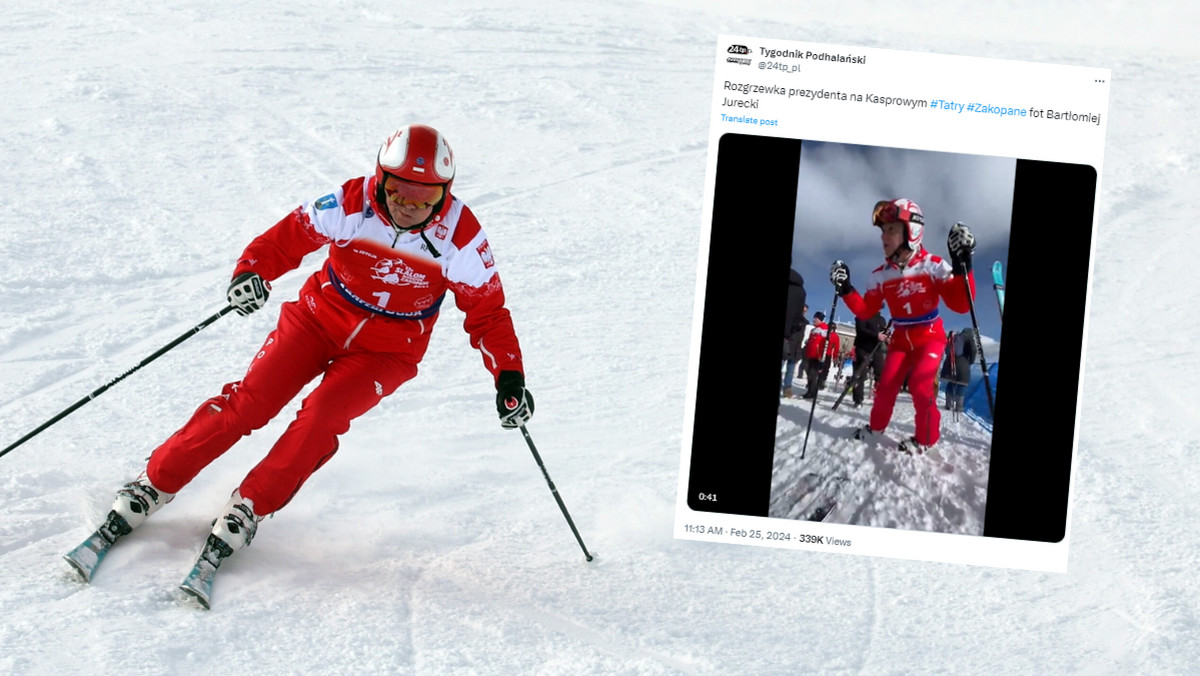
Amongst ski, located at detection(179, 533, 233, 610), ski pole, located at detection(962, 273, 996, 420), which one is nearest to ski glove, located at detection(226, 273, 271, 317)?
ski, located at detection(179, 533, 233, 610)

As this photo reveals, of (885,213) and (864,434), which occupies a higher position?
(885,213)

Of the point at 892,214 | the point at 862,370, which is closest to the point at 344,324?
the point at 862,370

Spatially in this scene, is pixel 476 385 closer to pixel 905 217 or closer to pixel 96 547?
pixel 96 547

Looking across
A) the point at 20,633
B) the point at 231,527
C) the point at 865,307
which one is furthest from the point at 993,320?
the point at 20,633

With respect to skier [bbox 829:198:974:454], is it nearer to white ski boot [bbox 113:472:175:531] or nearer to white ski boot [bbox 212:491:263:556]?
white ski boot [bbox 212:491:263:556]

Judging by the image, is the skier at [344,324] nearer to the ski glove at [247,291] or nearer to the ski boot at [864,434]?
the ski glove at [247,291]

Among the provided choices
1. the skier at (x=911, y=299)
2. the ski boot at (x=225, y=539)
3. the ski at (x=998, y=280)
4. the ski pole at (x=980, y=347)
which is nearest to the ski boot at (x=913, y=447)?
the skier at (x=911, y=299)

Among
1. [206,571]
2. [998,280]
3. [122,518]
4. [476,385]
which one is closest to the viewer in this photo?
[206,571]
